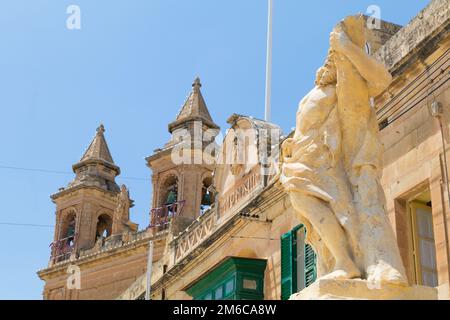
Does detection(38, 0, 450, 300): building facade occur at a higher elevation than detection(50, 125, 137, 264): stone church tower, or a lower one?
lower

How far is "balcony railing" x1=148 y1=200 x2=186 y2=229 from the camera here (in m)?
36.0

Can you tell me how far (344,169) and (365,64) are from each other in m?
0.81

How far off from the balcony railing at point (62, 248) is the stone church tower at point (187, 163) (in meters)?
4.88

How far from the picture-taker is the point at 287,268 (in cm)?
1386

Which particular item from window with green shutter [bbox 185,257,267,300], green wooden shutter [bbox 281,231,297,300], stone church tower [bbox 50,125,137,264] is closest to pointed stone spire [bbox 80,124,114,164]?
stone church tower [bbox 50,125,137,264]

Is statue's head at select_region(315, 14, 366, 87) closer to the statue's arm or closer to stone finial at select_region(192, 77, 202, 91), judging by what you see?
the statue's arm

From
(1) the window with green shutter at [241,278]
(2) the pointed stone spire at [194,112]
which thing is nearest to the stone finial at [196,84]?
(2) the pointed stone spire at [194,112]

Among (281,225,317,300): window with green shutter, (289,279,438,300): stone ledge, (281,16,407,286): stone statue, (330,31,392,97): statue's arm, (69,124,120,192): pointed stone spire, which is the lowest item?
(289,279,438,300): stone ledge

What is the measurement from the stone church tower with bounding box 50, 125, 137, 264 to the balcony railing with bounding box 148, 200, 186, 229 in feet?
8.40

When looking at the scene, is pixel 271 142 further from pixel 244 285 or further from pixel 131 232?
pixel 131 232

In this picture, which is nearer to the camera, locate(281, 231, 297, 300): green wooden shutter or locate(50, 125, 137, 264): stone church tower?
locate(281, 231, 297, 300): green wooden shutter

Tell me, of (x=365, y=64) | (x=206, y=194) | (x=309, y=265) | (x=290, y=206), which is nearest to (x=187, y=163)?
(x=206, y=194)

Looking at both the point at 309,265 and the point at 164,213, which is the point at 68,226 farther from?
the point at 309,265
